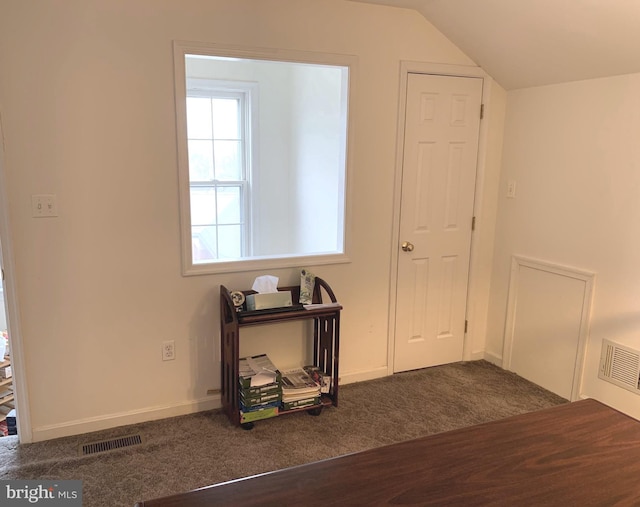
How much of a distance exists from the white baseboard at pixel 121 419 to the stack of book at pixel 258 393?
1.11ft

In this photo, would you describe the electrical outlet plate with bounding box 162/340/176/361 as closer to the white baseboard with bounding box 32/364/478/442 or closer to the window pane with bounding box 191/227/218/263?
the white baseboard with bounding box 32/364/478/442

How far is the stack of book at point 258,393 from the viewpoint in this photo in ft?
8.77

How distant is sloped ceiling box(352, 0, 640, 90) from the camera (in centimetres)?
236

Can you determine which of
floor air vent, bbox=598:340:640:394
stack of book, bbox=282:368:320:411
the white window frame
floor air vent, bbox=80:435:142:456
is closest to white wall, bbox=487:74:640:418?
floor air vent, bbox=598:340:640:394

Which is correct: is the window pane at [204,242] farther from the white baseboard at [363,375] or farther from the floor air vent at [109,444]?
the floor air vent at [109,444]

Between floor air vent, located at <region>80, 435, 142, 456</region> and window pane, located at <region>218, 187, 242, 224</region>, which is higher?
window pane, located at <region>218, 187, 242, 224</region>

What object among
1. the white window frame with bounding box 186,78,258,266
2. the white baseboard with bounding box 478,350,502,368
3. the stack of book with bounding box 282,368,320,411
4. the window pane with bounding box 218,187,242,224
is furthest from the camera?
the window pane with bounding box 218,187,242,224

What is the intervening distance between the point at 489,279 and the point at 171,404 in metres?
2.32

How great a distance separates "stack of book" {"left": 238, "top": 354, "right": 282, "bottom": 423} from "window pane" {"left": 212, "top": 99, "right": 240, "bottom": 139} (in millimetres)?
2127

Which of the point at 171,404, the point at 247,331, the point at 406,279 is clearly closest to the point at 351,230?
the point at 406,279

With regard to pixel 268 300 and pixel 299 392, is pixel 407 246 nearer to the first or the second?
pixel 268 300

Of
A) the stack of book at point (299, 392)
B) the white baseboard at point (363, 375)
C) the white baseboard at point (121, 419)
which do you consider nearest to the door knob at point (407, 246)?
the white baseboard at point (363, 375)

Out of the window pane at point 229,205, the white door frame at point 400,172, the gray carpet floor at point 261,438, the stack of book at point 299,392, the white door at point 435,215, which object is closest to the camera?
the gray carpet floor at point 261,438

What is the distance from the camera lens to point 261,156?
4207 millimetres
